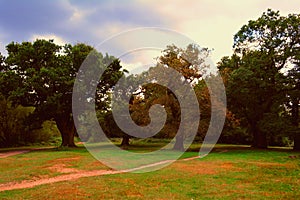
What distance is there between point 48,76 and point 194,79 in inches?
637

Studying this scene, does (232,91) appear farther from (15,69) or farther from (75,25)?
(15,69)

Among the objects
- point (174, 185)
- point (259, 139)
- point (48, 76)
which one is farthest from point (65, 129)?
point (174, 185)

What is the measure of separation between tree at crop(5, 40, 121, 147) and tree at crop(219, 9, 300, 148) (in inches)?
596

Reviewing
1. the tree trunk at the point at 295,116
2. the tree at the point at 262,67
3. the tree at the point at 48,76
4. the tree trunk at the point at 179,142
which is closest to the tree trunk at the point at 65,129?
the tree at the point at 48,76

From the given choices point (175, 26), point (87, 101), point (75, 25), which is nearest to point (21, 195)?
point (75, 25)

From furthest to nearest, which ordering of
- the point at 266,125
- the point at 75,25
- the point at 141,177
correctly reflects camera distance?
1. the point at 266,125
2. the point at 75,25
3. the point at 141,177

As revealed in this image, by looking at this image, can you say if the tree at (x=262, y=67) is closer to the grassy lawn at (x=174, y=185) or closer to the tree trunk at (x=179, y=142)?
the tree trunk at (x=179, y=142)

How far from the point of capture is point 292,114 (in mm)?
33688

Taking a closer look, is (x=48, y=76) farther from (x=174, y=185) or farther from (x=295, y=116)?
(x=295, y=116)

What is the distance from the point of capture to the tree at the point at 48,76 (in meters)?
33.0

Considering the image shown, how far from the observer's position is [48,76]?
108 ft

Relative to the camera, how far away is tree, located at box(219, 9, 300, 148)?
1256 inches

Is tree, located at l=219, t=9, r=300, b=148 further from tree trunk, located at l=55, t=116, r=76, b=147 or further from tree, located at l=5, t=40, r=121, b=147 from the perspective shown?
tree trunk, located at l=55, t=116, r=76, b=147

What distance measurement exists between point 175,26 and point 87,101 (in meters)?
17.1
